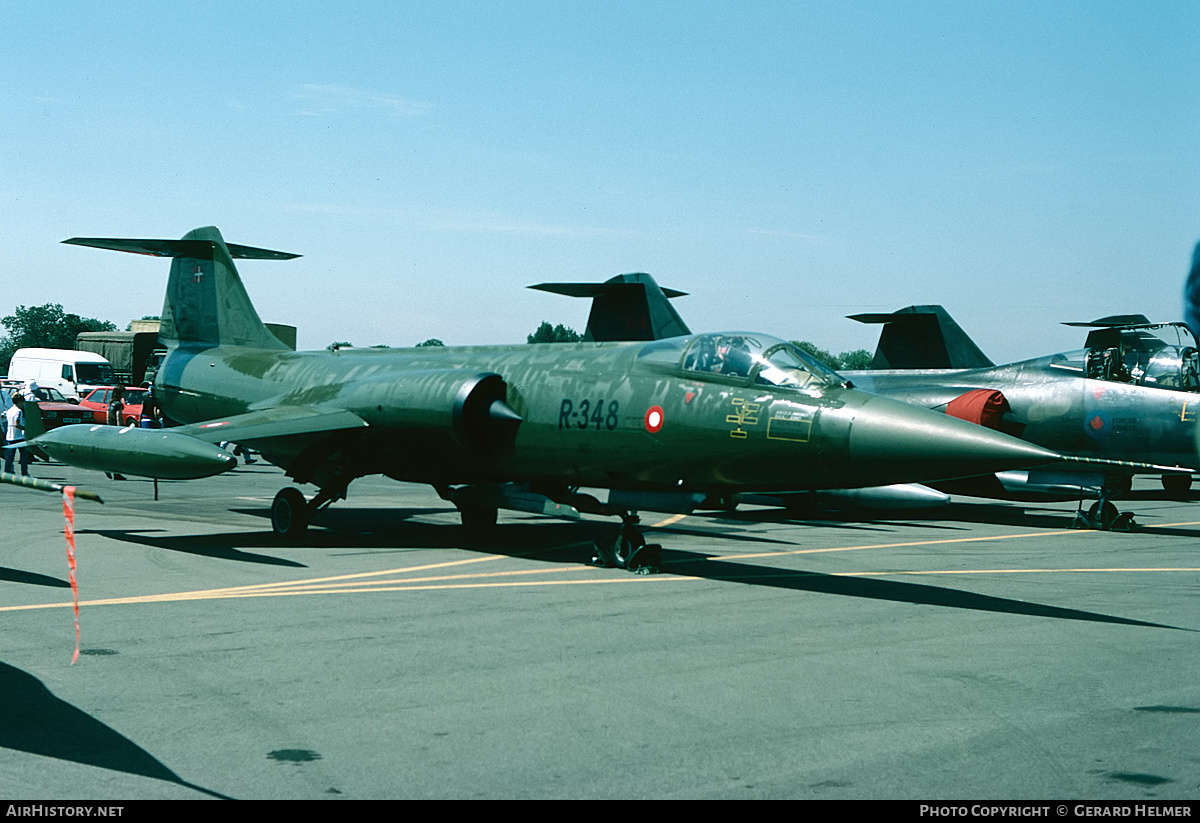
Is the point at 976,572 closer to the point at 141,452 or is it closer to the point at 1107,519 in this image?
the point at 1107,519

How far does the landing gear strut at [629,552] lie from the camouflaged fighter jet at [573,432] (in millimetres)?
33

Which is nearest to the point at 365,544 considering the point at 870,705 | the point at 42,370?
the point at 870,705

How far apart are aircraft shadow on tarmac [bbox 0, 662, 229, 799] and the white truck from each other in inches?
1994

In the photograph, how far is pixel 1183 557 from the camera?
1521 cm

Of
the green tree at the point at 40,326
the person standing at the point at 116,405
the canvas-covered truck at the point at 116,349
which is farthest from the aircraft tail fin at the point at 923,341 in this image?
the green tree at the point at 40,326

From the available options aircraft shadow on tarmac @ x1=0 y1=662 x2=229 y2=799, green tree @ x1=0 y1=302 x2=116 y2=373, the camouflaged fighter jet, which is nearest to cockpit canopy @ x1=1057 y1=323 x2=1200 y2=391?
the camouflaged fighter jet

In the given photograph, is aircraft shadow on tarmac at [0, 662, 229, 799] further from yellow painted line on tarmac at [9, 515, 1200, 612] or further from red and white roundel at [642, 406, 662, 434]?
red and white roundel at [642, 406, 662, 434]

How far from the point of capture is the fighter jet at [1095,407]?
61.6ft

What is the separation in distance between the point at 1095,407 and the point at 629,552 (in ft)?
35.1

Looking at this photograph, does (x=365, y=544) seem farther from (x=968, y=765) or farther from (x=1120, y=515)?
(x=1120, y=515)

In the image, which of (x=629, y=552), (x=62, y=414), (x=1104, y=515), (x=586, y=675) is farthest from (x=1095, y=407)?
(x=62, y=414)

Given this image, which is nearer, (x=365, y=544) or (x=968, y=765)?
(x=968, y=765)

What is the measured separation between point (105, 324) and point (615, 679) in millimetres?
202766

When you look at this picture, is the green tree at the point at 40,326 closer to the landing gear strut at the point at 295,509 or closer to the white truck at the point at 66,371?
the white truck at the point at 66,371
